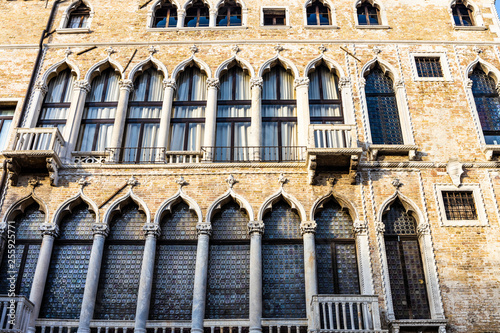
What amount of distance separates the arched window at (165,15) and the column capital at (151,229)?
6.96 meters

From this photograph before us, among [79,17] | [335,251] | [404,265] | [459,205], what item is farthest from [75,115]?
[459,205]

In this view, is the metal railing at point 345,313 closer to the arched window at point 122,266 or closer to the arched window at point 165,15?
the arched window at point 122,266

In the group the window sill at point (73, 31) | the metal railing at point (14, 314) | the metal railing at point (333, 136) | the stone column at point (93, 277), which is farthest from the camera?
the window sill at point (73, 31)

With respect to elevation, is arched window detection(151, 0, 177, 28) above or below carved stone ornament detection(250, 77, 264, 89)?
above

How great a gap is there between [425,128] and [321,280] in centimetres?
508

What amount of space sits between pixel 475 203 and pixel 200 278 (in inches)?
269

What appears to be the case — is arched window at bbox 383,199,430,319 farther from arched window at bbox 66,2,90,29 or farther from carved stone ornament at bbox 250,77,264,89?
arched window at bbox 66,2,90,29

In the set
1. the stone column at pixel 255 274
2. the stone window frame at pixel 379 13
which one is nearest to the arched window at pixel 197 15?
the stone window frame at pixel 379 13

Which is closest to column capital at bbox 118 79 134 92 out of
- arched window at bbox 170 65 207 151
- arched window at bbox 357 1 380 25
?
arched window at bbox 170 65 207 151

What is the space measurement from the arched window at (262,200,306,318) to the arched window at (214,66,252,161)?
200 centimetres

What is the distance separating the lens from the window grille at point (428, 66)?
16.3 m

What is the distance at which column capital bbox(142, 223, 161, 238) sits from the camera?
44.5 feet

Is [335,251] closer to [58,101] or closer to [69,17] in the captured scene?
[58,101]

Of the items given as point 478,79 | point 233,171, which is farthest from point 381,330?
point 478,79
